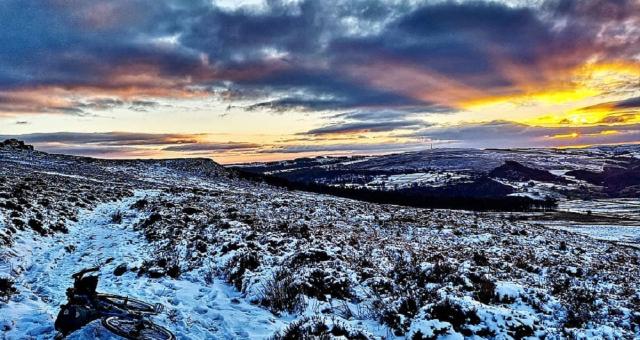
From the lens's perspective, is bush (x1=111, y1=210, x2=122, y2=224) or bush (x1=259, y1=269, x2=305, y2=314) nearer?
bush (x1=259, y1=269, x2=305, y2=314)

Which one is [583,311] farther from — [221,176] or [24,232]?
[221,176]

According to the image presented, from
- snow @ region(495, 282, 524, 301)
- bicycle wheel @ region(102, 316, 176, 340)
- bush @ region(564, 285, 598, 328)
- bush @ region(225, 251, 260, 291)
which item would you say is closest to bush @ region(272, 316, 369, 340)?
bicycle wheel @ region(102, 316, 176, 340)

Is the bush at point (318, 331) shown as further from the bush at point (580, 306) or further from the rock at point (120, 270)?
the rock at point (120, 270)

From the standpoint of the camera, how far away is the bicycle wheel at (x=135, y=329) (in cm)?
723

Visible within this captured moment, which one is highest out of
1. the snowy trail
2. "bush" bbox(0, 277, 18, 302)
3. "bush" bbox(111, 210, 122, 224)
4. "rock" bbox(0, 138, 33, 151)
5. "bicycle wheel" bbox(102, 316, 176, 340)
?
"rock" bbox(0, 138, 33, 151)

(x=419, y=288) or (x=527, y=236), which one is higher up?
(x=419, y=288)

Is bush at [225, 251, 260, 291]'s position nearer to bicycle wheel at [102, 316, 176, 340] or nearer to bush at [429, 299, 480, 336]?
bicycle wheel at [102, 316, 176, 340]

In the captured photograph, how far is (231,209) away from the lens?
28281 millimetres

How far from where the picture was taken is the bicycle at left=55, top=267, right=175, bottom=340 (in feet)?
24.3

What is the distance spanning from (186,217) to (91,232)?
4866mm

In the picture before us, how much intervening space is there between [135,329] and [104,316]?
84cm

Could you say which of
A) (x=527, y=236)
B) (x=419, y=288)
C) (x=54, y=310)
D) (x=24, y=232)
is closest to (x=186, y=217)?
(x=24, y=232)

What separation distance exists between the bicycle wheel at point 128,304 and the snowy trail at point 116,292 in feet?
1.14

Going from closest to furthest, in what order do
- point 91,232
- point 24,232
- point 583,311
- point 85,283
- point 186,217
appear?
point 85,283, point 583,311, point 24,232, point 91,232, point 186,217
